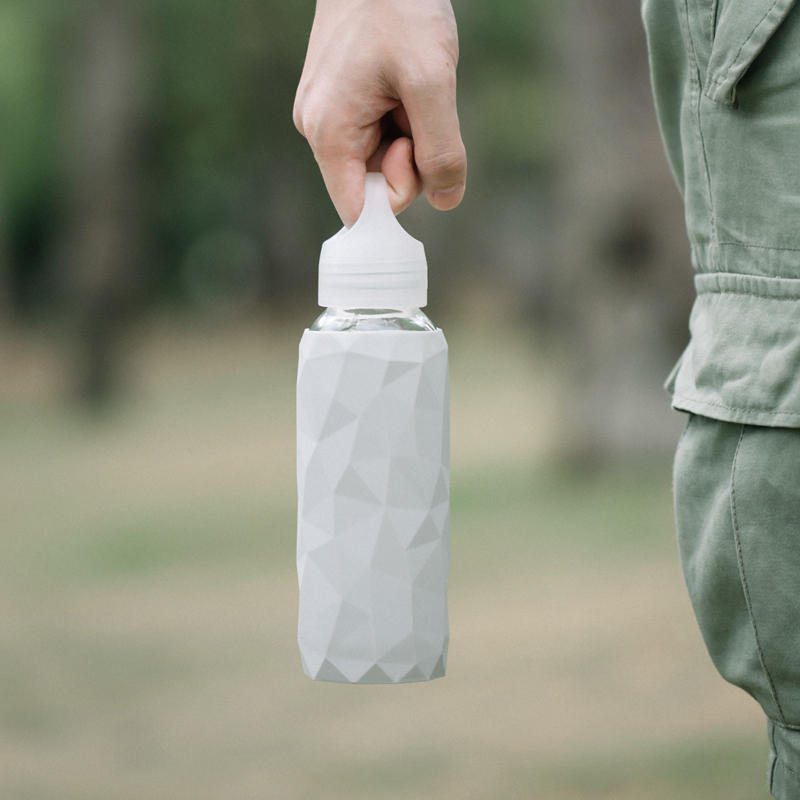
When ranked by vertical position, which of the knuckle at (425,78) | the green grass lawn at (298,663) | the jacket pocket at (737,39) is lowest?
the green grass lawn at (298,663)

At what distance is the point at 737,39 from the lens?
160cm

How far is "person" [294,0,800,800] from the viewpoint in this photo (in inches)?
62.7

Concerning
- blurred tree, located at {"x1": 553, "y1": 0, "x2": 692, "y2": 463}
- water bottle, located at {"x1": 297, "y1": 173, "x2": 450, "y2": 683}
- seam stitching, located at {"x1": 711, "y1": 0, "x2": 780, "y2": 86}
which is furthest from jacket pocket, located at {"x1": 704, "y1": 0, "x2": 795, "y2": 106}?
blurred tree, located at {"x1": 553, "y1": 0, "x2": 692, "y2": 463}

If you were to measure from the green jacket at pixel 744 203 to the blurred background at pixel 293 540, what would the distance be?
2.61 meters

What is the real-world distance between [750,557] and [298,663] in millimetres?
3961

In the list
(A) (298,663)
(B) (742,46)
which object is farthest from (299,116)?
(A) (298,663)

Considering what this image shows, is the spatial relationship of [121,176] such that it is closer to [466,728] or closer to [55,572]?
[55,572]

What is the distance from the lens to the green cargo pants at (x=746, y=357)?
159 centimetres

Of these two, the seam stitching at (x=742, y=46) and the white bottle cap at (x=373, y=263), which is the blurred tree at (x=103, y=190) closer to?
the white bottle cap at (x=373, y=263)

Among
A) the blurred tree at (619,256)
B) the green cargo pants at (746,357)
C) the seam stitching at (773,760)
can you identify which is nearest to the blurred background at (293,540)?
the blurred tree at (619,256)

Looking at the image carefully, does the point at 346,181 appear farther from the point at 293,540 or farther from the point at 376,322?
the point at 293,540

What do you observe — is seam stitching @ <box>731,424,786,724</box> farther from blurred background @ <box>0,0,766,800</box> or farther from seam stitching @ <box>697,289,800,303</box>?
blurred background @ <box>0,0,766,800</box>

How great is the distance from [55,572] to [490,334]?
62.4 feet

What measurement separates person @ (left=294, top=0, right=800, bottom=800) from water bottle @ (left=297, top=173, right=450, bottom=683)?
0.29 feet
